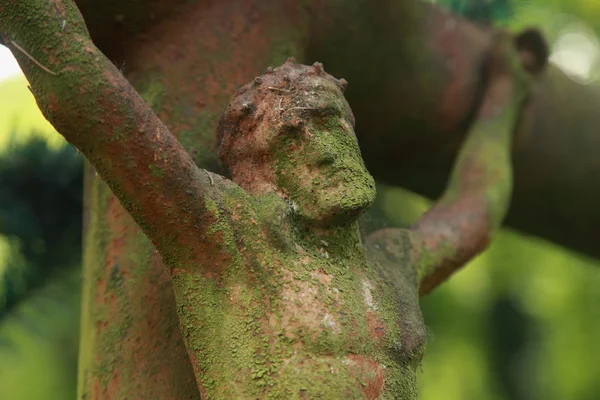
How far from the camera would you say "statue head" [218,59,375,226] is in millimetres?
714

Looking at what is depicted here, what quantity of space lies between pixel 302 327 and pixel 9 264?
727mm

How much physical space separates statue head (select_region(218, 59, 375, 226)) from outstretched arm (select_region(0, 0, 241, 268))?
0.09m

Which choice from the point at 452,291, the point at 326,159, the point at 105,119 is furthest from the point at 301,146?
the point at 452,291

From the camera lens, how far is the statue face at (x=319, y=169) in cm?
71

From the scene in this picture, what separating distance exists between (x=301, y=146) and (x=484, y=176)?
46cm

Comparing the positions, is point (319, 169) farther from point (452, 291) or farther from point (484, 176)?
point (452, 291)

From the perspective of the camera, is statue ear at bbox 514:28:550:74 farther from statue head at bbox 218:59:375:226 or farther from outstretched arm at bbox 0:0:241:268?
outstretched arm at bbox 0:0:241:268

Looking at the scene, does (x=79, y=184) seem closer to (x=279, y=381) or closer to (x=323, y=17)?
(x=323, y=17)

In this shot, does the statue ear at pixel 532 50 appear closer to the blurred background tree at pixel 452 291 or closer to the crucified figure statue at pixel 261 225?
the blurred background tree at pixel 452 291

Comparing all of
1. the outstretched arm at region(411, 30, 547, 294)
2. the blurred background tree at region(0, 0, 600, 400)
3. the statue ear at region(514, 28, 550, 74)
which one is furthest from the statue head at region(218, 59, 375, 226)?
the statue ear at region(514, 28, 550, 74)

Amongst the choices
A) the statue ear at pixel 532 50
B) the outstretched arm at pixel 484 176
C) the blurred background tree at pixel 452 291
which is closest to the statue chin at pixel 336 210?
the outstretched arm at pixel 484 176

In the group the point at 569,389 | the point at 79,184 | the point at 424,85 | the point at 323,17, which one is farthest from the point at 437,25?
the point at 569,389

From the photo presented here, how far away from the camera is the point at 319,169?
0.72 metres

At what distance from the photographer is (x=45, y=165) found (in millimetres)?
1318
